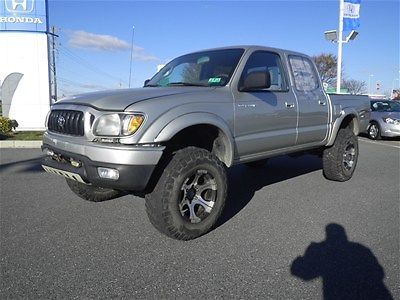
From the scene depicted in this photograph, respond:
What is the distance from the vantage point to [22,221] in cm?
420

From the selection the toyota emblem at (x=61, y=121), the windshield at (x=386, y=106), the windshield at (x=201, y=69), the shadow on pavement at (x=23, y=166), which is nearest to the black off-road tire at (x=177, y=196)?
the windshield at (x=201, y=69)

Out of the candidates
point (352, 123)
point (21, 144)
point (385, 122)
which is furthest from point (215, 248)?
point (385, 122)

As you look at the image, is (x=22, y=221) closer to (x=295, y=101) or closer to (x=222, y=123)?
(x=222, y=123)

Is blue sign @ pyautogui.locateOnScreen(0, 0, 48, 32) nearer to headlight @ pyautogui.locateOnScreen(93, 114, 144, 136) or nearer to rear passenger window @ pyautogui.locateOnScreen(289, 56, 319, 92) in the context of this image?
rear passenger window @ pyautogui.locateOnScreen(289, 56, 319, 92)

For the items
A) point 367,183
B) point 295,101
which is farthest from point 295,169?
point 295,101

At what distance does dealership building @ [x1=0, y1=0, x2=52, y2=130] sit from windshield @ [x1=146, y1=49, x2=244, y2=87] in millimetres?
13344

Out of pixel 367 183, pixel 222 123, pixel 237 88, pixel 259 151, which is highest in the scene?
pixel 237 88

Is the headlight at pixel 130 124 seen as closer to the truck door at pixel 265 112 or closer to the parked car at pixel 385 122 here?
the truck door at pixel 265 112

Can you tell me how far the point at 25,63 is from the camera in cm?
1695

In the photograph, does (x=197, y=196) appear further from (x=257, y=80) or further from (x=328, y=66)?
(x=328, y=66)

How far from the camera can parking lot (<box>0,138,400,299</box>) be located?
2.82m

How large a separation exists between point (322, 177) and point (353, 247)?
3.24 meters

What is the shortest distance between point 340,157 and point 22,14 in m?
15.8

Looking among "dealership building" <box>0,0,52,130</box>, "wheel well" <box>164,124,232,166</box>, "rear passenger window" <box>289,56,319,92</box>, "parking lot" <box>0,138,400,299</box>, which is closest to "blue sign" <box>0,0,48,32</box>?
"dealership building" <box>0,0,52,130</box>
